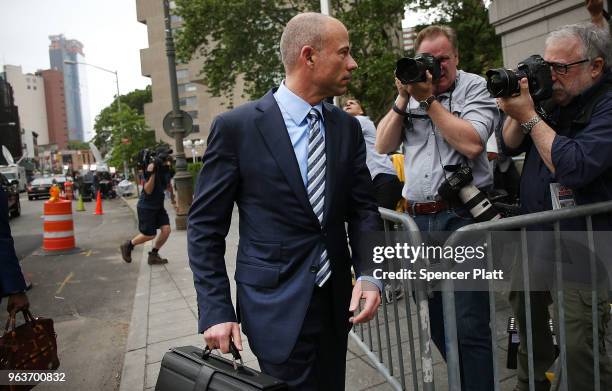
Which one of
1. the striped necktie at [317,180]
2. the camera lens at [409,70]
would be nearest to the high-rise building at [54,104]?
the camera lens at [409,70]

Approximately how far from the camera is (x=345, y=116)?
2338 mm

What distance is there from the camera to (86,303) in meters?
6.59

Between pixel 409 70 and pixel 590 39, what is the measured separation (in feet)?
2.62

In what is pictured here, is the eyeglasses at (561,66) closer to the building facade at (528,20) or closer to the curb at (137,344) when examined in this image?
the curb at (137,344)

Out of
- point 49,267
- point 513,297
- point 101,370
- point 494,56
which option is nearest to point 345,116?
point 513,297

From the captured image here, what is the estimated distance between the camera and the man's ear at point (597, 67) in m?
2.35

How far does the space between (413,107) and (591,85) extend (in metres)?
0.89

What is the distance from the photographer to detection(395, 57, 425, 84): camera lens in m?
2.53

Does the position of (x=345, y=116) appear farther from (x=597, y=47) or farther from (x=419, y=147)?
(x=597, y=47)

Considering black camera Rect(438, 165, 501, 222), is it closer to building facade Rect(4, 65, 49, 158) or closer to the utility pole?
the utility pole

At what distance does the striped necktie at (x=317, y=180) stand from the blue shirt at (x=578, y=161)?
3.25 feet

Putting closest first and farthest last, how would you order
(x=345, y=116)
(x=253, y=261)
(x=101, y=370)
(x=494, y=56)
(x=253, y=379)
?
(x=253, y=379), (x=253, y=261), (x=345, y=116), (x=101, y=370), (x=494, y=56)

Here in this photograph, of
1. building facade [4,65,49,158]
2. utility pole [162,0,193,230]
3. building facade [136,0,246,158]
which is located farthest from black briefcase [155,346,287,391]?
building facade [4,65,49,158]

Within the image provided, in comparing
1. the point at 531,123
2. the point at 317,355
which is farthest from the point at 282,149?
the point at 531,123
